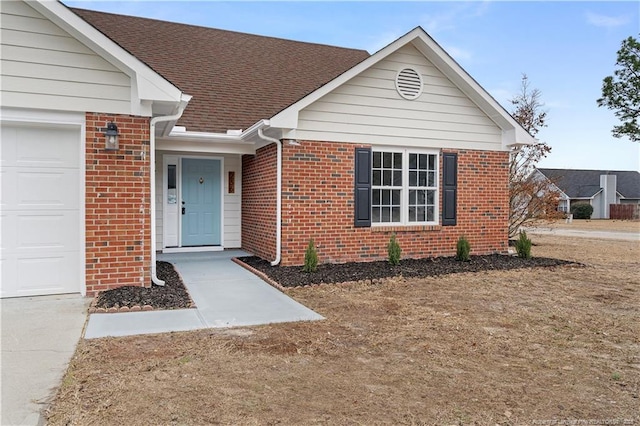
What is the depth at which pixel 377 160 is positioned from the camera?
9594mm

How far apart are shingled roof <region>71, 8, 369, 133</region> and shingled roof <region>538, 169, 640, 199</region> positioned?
4534 cm

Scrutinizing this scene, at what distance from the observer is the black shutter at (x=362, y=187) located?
929 cm

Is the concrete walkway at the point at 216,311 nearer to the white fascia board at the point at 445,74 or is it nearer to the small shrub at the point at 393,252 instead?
the small shrub at the point at 393,252

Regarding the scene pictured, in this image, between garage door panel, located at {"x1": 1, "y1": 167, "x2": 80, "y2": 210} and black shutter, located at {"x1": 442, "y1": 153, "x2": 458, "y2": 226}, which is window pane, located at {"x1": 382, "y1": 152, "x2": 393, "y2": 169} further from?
garage door panel, located at {"x1": 1, "y1": 167, "x2": 80, "y2": 210}

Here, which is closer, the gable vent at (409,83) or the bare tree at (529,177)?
the gable vent at (409,83)

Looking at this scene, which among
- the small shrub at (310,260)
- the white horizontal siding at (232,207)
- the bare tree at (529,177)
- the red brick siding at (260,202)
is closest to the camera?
the small shrub at (310,260)

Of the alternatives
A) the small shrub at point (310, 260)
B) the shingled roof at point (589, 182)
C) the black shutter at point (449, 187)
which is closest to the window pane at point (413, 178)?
the black shutter at point (449, 187)

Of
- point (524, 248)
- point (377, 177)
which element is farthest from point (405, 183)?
point (524, 248)

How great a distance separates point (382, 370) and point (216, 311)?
8.66 feet

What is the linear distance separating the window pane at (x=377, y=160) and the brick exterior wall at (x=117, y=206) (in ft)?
15.3

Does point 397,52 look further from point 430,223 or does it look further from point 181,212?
point 181,212

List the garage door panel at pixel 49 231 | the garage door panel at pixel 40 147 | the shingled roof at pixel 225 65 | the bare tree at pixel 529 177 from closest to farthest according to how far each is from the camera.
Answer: the garage door panel at pixel 40 147, the garage door panel at pixel 49 231, the shingled roof at pixel 225 65, the bare tree at pixel 529 177

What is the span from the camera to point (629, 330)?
5320mm

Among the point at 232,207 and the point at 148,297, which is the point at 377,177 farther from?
→ the point at 148,297
